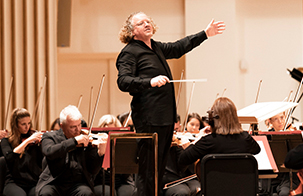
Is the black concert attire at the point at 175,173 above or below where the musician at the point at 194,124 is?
below

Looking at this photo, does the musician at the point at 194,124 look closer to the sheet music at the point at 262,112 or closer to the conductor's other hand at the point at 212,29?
the sheet music at the point at 262,112

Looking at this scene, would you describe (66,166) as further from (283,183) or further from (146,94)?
(283,183)

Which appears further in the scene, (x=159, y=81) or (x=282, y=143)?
(x=282, y=143)

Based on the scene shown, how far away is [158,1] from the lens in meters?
6.54

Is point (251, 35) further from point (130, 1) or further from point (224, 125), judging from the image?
point (224, 125)

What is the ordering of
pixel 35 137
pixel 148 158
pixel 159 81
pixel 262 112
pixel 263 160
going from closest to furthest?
pixel 159 81, pixel 148 158, pixel 263 160, pixel 262 112, pixel 35 137

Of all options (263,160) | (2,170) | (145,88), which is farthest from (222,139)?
(2,170)

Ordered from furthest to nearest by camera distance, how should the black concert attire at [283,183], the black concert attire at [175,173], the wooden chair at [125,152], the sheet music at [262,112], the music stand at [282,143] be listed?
the black concert attire at [283,183] < the black concert attire at [175,173] < the music stand at [282,143] < the sheet music at [262,112] < the wooden chair at [125,152]

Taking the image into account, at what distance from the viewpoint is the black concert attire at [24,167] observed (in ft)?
10.8

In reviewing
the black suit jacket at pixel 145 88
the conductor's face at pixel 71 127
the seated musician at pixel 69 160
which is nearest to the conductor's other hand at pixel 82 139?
Answer: the seated musician at pixel 69 160

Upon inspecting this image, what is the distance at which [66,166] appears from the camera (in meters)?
2.87

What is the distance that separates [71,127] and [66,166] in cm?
27

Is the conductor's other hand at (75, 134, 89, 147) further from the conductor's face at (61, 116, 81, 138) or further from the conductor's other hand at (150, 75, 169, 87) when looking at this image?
the conductor's other hand at (150, 75, 169, 87)

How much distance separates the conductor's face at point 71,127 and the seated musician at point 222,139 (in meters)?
0.91
